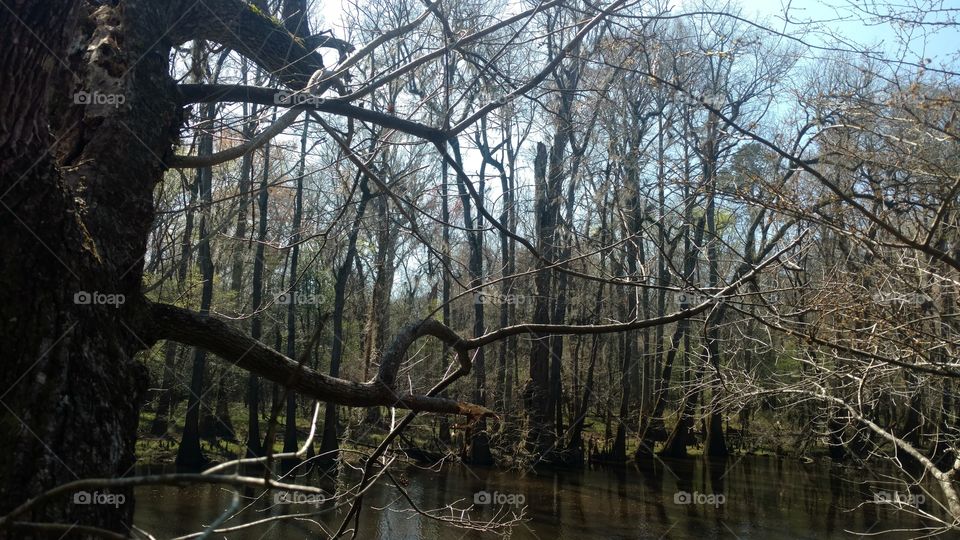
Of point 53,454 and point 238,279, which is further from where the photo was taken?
point 238,279

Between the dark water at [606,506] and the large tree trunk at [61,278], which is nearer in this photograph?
the large tree trunk at [61,278]

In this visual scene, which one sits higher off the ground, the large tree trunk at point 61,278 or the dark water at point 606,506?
the large tree trunk at point 61,278

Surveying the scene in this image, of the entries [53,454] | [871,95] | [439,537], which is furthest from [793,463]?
[53,454]

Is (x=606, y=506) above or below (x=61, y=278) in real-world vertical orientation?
below

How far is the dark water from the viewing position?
12023 millimetres

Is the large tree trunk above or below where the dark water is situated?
above

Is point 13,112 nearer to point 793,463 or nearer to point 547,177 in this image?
point 547,177

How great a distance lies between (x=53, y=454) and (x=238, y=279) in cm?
2066

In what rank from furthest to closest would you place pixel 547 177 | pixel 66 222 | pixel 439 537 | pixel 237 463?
1. pixel 547 177
2. pixel 439 537
3. pixel 66 222
4. pixel 237 463

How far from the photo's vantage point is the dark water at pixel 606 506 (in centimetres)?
1202

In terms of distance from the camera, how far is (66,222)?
2371mm

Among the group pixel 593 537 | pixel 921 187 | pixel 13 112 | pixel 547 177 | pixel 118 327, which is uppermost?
pixel 547 177

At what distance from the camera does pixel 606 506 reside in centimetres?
1508

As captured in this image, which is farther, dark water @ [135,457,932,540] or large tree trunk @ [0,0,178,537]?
dark water @ [135,457,932,540]
